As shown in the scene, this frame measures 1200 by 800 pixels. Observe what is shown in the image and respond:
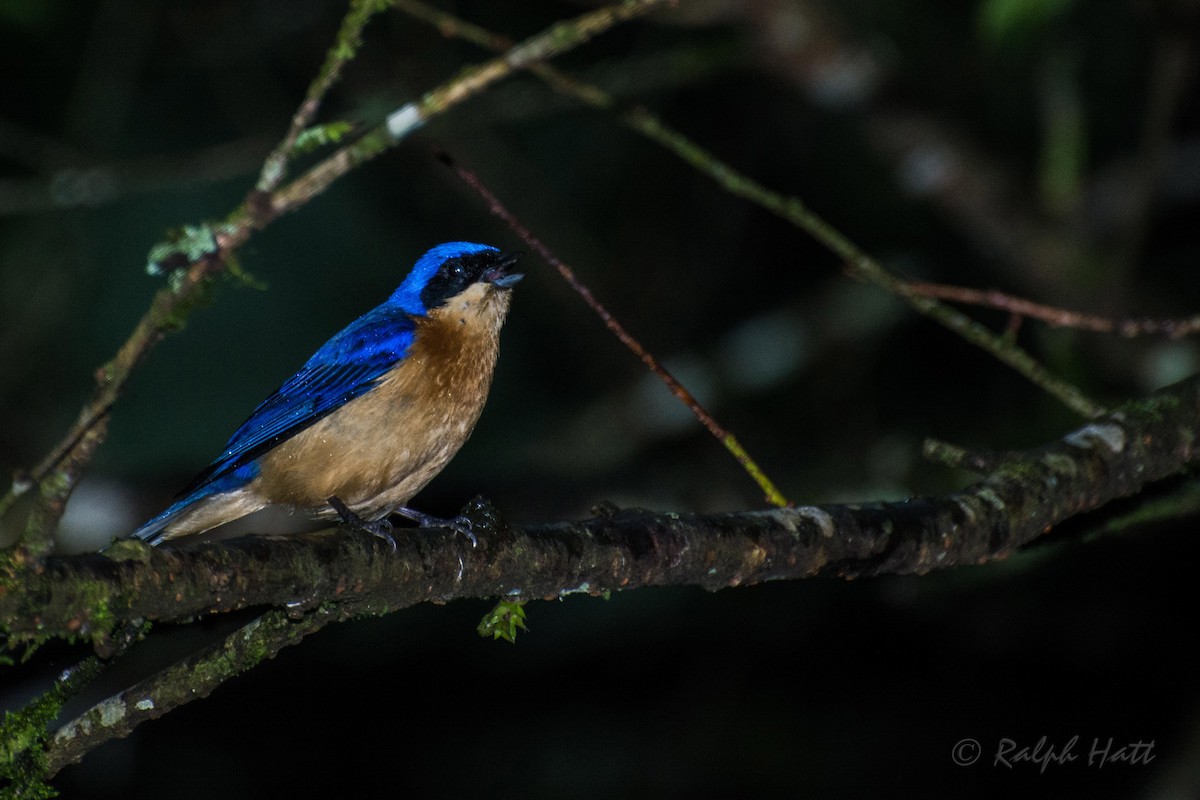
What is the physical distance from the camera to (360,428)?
4.39 m

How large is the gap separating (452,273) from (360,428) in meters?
0.96

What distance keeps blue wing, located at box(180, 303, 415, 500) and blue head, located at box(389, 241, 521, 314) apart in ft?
0.63

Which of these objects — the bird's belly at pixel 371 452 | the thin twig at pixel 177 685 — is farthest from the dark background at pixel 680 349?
the thin twig at pixel 177 685

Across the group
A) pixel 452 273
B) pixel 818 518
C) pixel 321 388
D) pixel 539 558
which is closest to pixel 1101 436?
pixel 818 518

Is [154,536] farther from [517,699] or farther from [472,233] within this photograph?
[472,233]

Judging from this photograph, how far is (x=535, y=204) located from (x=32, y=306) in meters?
3.37

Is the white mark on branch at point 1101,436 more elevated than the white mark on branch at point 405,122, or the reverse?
the white mark on branch at point 405,122

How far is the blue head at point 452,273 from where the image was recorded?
4.97m

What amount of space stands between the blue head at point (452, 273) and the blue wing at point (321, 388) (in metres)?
0.19

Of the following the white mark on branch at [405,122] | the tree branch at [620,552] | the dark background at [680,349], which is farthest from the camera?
the dark background at [680,349]

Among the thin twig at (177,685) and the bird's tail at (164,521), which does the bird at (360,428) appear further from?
the thin twig at (177,685)

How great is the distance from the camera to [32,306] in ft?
23.2

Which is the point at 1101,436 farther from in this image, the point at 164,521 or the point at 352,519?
the point at 164,521

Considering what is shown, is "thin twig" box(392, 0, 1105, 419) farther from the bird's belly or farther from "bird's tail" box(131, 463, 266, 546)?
"bird's tail" box(131, 463, 266, 546)
